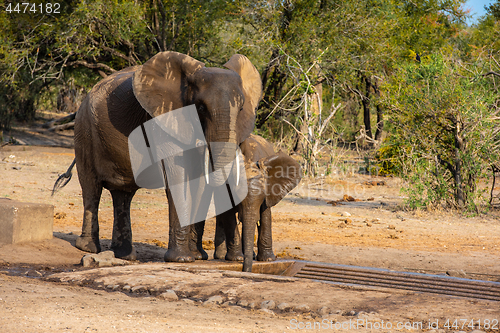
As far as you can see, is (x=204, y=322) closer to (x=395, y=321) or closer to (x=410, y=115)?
(x=395, y=321)

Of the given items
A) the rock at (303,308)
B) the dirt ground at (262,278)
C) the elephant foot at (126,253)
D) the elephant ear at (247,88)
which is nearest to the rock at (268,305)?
the dirt ground at (262,278)

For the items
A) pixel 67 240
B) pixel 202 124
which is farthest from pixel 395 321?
pixel 67 240

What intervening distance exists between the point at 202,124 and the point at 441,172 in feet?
24.6

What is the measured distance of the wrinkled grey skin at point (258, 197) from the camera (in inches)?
208

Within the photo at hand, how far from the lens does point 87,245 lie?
686 centimetres

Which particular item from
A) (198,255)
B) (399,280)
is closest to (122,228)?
(198,255)

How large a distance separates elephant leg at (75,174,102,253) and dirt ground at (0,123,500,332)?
181mm

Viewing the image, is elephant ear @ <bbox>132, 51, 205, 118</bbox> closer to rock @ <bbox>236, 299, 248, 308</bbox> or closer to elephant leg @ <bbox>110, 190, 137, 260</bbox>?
elephant leg @ <bbox>110, 190, 137, 260</bbox>

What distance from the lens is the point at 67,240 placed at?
7.34m

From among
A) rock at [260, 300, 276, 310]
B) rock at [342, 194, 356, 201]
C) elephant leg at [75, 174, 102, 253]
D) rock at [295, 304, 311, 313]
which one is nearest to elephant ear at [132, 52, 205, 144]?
elephant leg at [75, 174, 102, 253]

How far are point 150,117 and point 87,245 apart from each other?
1829 mm

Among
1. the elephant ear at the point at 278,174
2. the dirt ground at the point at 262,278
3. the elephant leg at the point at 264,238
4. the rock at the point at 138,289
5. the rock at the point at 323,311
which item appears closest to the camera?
the dirt ground at the point at 262,278

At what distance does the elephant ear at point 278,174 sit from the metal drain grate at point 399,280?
34.4 inches

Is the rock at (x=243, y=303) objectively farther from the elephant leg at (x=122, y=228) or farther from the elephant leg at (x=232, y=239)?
the elephant leg at (x=122, y=228)
